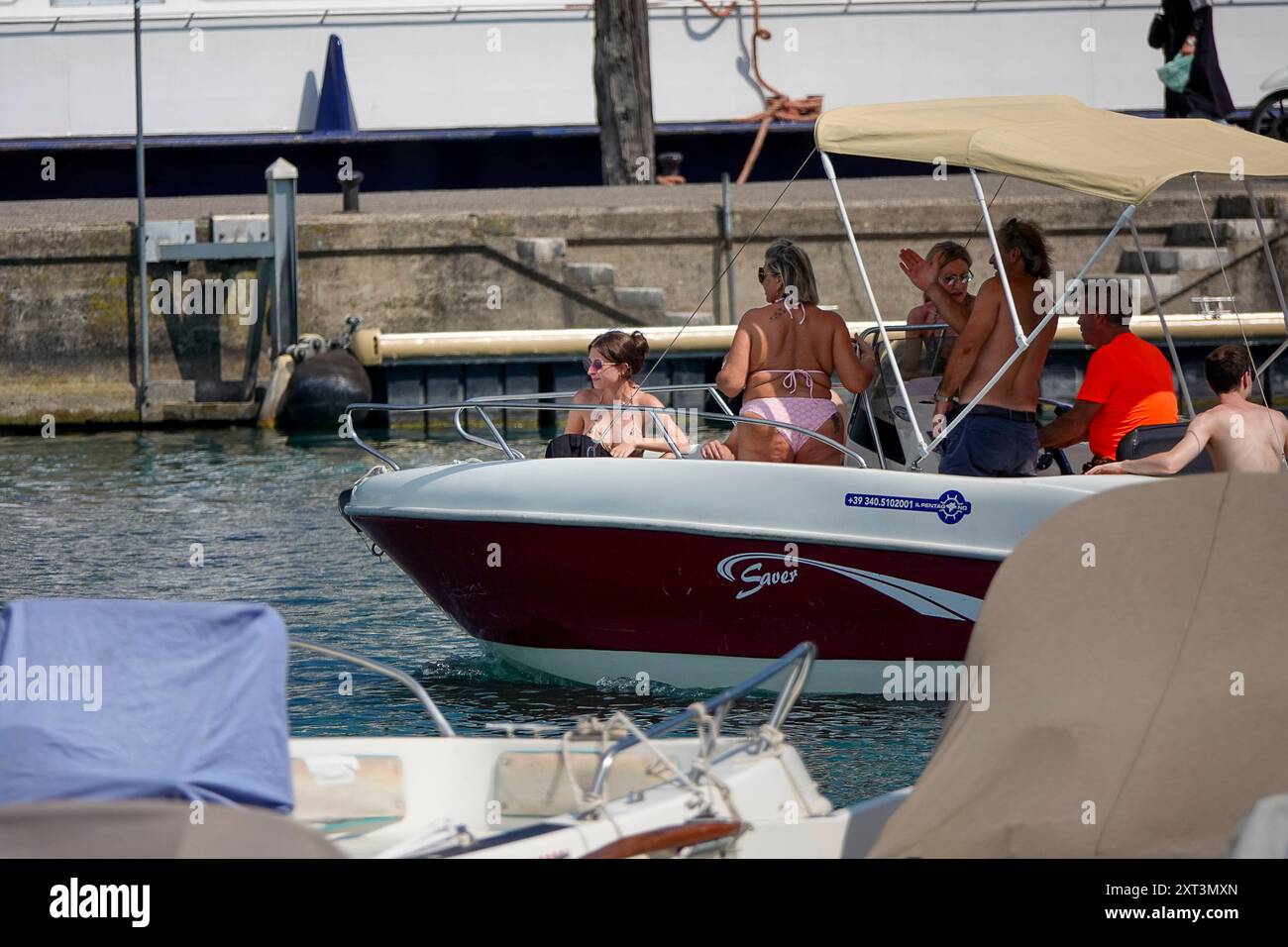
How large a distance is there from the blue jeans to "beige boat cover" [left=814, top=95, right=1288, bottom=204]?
101 centimetres

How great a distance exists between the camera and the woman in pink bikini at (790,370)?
6.87 meters

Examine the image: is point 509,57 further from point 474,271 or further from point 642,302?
point 642,302

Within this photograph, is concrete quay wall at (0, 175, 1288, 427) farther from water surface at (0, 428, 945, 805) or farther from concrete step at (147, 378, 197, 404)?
water surface at (0, 428, 945, 805)

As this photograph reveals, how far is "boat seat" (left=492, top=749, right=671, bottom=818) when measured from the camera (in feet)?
15.1

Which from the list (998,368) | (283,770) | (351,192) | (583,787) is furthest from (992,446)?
(351,192)

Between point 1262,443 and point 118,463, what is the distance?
9.80 meters

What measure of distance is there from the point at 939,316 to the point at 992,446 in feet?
4.11

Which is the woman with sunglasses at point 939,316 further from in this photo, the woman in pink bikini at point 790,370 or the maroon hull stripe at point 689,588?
the maroon hull stripe at point 689,588

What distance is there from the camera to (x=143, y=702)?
3.87 m

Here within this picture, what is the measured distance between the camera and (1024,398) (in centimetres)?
675
